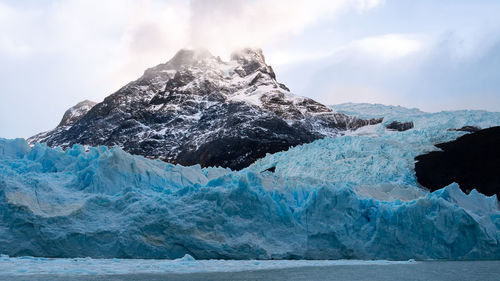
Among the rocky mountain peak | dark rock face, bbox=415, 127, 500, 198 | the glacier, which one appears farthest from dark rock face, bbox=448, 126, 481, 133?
the rocky mountain peak

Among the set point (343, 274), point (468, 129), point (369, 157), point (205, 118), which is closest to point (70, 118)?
point (205, 118)

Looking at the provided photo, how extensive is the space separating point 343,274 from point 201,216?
4.84 meters

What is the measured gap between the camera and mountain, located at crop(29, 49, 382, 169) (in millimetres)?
62250

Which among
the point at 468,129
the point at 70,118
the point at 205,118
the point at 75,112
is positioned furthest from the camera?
the point at 75,112

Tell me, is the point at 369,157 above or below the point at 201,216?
above

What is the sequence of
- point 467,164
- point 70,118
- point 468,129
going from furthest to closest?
1. point 70,118
2. point 468,129
3. point 467,164

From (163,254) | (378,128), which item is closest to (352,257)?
(163,254)

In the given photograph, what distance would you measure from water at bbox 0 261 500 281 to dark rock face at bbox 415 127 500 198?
18.5 m

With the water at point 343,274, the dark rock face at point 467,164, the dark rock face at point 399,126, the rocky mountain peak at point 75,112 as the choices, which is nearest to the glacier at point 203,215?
the water at point 343,274

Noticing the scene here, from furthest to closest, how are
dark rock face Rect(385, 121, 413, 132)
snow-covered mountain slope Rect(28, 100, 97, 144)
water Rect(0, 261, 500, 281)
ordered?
snow-covered mountain slope Rect(28, 100, 97, 144), dark rock face Rect(385, 121, 413, 132), water Rect(0, 261, 500, 281)

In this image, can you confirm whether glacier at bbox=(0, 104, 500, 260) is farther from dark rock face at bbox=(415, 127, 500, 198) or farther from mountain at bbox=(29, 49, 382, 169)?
mountain at bbox=(29, 49, 382, 169)

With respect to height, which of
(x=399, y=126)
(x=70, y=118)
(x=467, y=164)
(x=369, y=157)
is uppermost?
(x=70, y=118)

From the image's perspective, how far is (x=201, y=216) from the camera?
15.5 m

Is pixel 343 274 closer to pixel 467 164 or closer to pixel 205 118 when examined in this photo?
pixel 467 164
